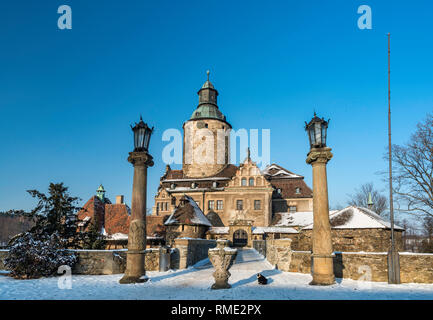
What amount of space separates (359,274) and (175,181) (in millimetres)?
39708

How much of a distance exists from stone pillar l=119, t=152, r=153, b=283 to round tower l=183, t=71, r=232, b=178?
3928cm

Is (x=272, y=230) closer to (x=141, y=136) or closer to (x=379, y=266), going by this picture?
(x=379, y=266)

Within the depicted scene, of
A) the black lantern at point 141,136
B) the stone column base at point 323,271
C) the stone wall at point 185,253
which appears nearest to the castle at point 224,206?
the stone wall at point 185,253

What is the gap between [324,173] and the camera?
A: 1214 cm


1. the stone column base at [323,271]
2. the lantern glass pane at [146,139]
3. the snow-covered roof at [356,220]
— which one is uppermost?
the lantern glass pane at [146,139]

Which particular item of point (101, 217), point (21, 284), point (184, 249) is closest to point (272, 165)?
point (101, 217)

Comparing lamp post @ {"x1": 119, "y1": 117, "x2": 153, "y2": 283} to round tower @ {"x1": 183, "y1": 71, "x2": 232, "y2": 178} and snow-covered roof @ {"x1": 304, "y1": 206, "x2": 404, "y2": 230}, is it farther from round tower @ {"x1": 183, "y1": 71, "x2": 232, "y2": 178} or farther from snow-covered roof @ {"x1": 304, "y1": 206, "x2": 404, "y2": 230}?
round tower @ {"x1": 183, "y1": 71, "x2": 232, "y2": 178}

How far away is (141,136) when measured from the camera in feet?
44.3

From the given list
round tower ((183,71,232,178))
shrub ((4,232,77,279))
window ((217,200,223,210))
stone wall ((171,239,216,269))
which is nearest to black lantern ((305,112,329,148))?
stone wall ((171,239,216,269))

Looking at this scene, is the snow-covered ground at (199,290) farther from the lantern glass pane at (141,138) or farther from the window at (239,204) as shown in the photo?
the window at (239,204)

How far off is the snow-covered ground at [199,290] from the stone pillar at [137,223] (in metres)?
0.59

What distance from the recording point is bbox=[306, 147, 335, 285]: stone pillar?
1152 centimetres

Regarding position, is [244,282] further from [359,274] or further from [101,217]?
[101,217]

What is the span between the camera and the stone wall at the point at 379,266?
12.3 metres
